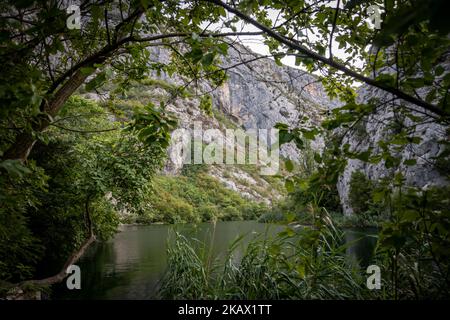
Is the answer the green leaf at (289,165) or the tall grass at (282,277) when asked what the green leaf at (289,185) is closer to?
A: the green leaf at (289,165)

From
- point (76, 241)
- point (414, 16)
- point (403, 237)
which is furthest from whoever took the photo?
point (76, 241)

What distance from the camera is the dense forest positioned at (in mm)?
1608

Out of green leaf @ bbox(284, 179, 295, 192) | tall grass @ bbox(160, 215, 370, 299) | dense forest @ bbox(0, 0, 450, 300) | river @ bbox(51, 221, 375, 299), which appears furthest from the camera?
river @ bbox(51, 221, 375, 299)

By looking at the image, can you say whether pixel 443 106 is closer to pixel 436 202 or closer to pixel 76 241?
pixel 436 202

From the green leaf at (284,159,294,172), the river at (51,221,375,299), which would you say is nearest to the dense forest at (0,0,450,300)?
the green leaf at (284,159,294,172)

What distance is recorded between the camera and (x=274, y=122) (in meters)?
3.08

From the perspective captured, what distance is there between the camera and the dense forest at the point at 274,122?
5.28 ft

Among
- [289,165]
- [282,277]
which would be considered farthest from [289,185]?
[282,277]

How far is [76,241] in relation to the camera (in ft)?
35.4

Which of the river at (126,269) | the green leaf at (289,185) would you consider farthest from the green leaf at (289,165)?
the river at (126,269)

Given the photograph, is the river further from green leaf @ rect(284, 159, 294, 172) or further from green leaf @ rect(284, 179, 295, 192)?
green leaf @ rect(284, 159, 294, 172)
